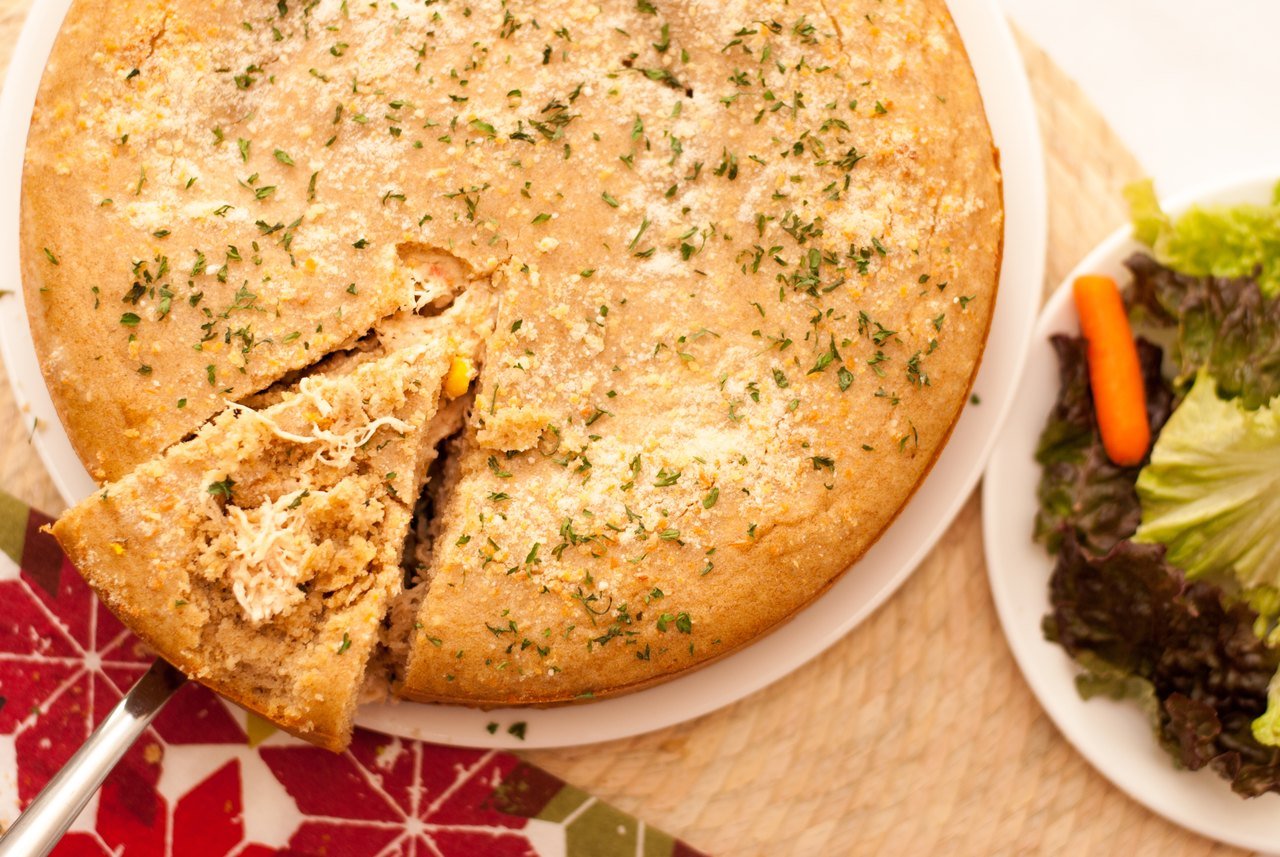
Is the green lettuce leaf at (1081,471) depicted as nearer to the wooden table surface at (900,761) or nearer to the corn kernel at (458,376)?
the wooden table surface at (900,761)

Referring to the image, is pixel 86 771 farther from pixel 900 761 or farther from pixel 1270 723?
pixel 1270 723

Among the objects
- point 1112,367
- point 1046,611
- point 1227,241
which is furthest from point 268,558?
point 1227,241

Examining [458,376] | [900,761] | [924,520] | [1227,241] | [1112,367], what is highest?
[458,376]

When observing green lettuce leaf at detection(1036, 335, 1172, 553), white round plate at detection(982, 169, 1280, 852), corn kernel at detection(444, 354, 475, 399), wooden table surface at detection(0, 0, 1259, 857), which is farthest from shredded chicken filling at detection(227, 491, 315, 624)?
green lettuce leaf at detection(1036, 335, 1172, 553)

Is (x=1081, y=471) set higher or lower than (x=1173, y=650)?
higher

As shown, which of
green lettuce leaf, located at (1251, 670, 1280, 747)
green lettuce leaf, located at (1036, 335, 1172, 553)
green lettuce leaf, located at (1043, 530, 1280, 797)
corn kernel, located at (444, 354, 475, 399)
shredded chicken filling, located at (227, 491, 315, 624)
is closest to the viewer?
shredded chicken filling, located at (227, 491, 315, 624)

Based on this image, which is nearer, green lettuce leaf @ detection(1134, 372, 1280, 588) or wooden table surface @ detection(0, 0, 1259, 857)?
green lettuce leaf @ detection(1134, 372, 1280, 588)

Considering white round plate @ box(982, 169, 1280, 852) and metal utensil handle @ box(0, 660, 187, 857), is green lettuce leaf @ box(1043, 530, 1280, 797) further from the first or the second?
metal utensil handle @ box(0, 660, 187, 857)
